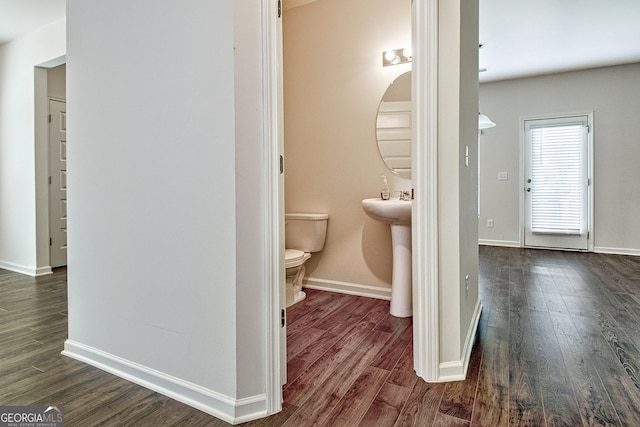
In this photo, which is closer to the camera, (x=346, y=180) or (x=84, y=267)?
(x=84, y=267)

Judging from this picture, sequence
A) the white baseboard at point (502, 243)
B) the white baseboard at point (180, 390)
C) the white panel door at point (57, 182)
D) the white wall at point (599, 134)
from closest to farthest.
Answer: the white baseboard at point (180, 390), the white panel door at point (57, 182), the white wall at point (599, 134), the white baseboard at point (502, 243)

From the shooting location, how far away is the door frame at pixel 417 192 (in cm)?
149

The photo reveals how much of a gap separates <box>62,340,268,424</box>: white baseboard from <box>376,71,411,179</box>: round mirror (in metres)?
2.08

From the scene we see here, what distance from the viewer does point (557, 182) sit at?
539cm

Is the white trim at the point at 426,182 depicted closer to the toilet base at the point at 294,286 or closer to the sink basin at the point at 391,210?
the sink basin at the point at 391,210

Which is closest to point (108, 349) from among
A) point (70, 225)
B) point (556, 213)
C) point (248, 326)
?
point (70, 225)

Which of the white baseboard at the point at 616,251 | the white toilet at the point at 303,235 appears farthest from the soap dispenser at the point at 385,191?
the white baseboard at the point at 616,251

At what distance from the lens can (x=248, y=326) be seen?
4.82 feet

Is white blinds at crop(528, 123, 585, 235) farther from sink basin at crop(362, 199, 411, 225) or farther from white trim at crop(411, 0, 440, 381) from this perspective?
white trim at crop(411, 0, 440, 381)

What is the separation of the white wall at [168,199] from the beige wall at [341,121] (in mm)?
1757

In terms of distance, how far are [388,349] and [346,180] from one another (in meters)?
1.55

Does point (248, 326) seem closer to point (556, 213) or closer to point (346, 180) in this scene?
point (346, 180)

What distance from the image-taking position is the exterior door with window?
206 inches

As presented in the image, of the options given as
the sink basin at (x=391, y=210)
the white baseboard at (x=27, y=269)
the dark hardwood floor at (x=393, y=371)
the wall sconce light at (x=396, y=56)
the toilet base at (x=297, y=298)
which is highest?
the wall sconce light at (x=396, y=56)
